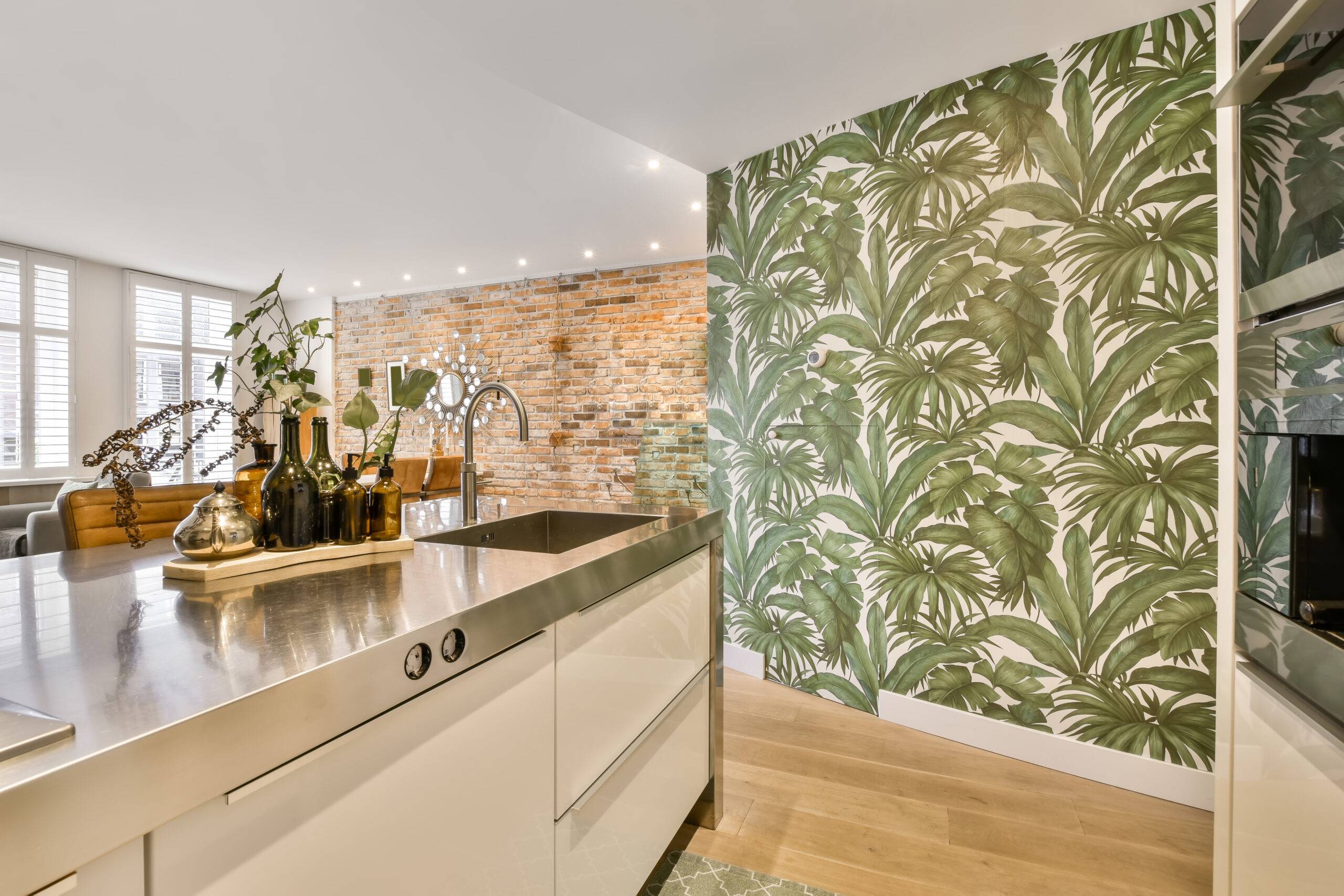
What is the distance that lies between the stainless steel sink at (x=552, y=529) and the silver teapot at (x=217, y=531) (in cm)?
53

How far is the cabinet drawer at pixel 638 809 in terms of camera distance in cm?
103

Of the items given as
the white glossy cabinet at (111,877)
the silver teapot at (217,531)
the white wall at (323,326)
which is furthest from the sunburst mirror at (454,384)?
the white glossy cabinet at (111,877)

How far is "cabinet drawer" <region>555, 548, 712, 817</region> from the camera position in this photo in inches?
39.2

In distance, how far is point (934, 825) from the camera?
Result: 5.83ft

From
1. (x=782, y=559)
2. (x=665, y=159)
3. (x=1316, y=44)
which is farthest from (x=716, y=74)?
(x=782, y=559)

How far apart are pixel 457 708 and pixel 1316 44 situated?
5.00 feet

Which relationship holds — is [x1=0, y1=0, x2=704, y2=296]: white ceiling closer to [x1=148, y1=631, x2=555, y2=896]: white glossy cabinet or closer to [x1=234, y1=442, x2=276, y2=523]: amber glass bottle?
[x1=234, y1=442, x2=276, y2=523]: amber glass bottle

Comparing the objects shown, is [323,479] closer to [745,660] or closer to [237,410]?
[237,410]

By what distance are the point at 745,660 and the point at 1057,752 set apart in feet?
4.29

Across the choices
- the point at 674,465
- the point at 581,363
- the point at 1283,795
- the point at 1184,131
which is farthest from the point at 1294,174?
the point at 581,363

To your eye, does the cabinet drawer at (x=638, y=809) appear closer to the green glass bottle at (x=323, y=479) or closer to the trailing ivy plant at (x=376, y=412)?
the green glass bottle at (x=323, y=479)

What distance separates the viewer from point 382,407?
6.67 metres

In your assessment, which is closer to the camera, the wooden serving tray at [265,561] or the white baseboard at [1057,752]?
the wooden serving tray at [265,561]

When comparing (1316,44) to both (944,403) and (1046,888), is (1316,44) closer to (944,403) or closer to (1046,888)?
(944,403)
